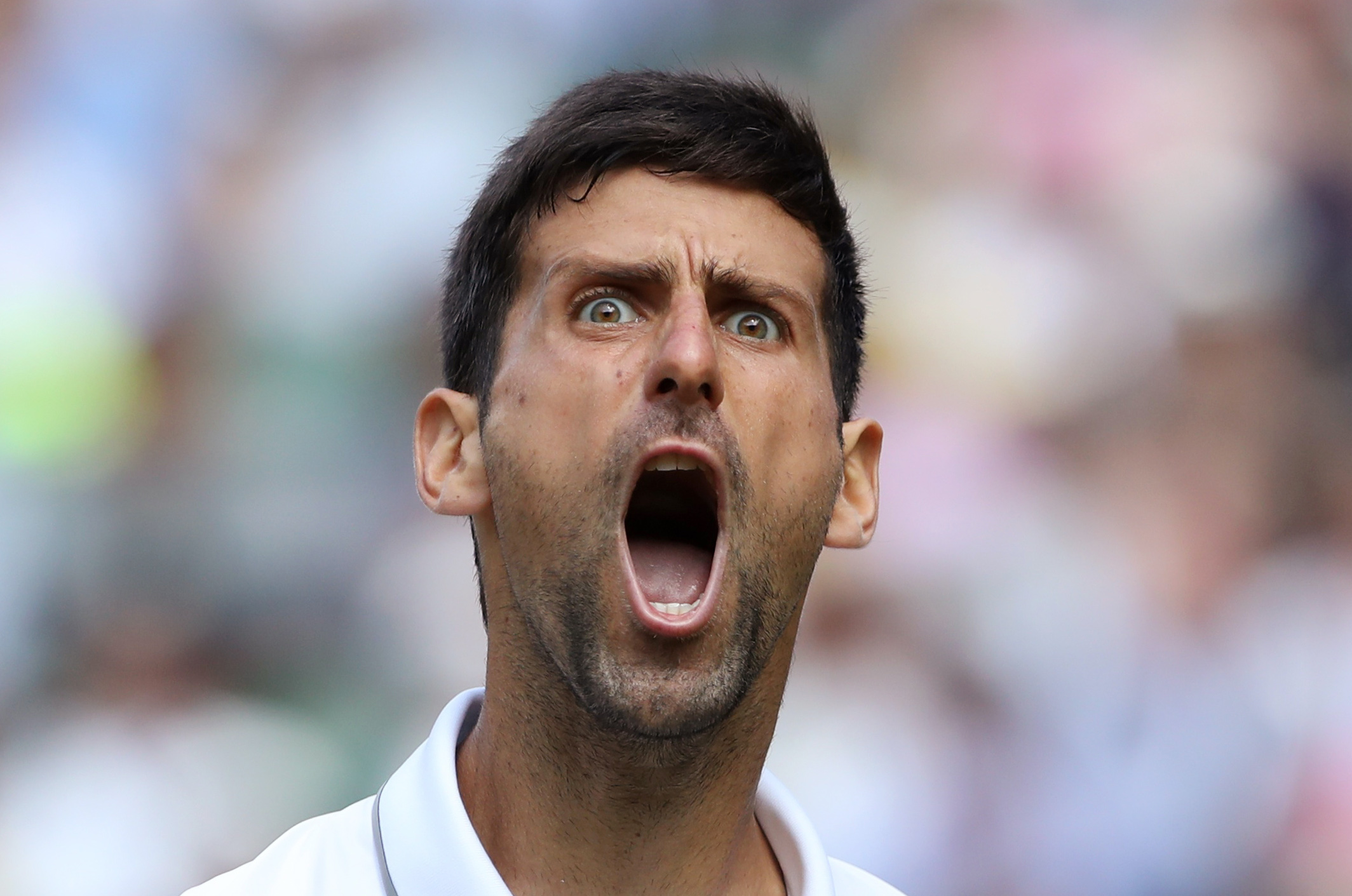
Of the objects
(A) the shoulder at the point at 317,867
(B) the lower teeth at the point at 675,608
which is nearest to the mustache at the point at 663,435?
(B) the lower teeth at the point at 675,608

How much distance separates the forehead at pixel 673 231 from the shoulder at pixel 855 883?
90cm

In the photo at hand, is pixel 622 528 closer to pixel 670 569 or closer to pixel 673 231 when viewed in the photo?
pixel 670 569

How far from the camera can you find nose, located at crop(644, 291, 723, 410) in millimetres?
1729

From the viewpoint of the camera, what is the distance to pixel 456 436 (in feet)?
6.64

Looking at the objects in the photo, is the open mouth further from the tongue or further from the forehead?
the forehead

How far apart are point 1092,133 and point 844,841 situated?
216cm

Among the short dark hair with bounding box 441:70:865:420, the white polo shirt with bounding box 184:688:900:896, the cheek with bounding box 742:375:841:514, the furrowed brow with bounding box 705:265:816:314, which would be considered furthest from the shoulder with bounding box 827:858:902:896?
the furrowed brow with bounding box 705:265:816:314

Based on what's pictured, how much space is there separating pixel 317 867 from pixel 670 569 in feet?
2.04

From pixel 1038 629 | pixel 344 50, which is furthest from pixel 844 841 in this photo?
pixel 344 50

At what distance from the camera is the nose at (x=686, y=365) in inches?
68.1

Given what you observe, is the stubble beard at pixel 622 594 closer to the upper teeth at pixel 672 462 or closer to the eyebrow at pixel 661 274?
the upper teeth at pixel 672 462

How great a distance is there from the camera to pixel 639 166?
6.48ft

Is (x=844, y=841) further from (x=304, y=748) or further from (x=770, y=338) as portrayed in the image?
(x=770, y=338)

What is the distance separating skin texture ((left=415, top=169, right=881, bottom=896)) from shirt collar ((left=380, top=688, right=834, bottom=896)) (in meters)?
0.04
